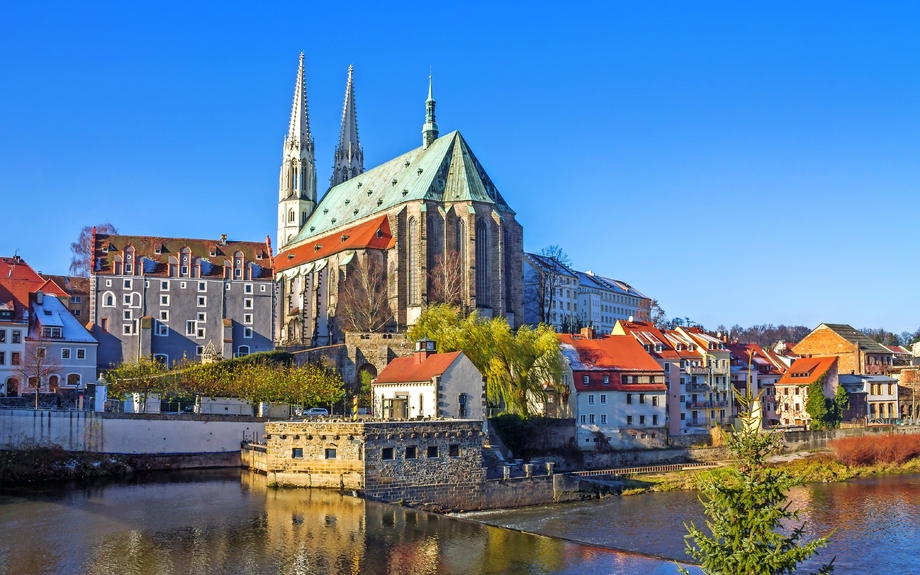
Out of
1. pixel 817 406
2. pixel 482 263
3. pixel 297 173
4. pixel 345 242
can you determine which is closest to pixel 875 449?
pixel 817 406

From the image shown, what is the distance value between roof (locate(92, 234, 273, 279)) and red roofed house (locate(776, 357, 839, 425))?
48.4 m

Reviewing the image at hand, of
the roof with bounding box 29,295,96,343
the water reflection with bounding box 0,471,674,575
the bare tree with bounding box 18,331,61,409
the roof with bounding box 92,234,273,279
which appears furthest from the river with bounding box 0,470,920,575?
the roof with bounding box 92,234,273,279

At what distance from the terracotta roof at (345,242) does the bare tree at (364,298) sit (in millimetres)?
2113

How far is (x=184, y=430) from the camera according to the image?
5469cm

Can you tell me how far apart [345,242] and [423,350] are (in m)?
43.2

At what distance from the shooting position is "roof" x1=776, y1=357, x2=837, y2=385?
79312 mm

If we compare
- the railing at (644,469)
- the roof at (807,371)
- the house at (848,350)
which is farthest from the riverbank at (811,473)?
the house at (848,350)

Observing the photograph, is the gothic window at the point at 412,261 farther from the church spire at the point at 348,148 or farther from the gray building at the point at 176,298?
the church spire at the point at 348,148

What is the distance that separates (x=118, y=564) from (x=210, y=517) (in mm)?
7789

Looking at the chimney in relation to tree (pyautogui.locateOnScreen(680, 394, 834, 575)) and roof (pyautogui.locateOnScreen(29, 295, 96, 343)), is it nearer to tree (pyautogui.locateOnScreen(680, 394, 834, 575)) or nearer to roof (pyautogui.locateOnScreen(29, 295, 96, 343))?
roof (pyautogui.locateOnScreen(29, 295, 96, 343))

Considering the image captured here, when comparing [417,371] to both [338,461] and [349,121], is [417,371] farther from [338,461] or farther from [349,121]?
[349,121]

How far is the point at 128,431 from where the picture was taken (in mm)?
53250

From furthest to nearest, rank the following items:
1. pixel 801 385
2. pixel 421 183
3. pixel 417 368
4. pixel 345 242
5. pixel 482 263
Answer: pixel 345 242, pixel 421 183, pixel 482 263, pixel 801 385, pixel 417 368

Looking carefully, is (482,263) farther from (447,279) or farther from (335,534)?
(335,534)
